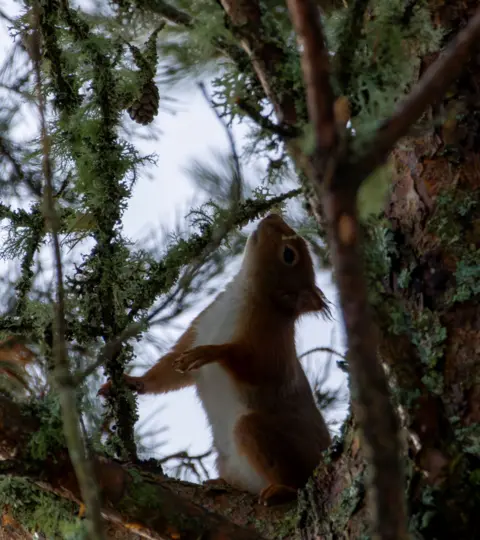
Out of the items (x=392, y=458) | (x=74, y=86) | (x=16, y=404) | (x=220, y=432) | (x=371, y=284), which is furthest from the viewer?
(x=220, y=432)

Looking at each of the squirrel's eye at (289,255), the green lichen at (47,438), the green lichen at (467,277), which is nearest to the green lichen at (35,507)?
the green lichen at (47,438)

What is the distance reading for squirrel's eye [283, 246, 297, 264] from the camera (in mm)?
2514

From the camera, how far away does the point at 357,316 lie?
67 cm

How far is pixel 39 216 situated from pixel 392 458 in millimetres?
1433

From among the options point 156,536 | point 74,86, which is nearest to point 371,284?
point 156,536

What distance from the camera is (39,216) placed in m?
1.94

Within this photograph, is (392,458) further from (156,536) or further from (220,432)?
(220,432)

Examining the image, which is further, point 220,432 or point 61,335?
point 220,432

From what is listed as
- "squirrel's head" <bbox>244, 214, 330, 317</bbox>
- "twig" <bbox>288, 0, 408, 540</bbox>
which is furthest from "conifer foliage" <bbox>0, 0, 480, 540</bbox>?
"squirrel's head" <bbox>244, 214, 330, 317</bbox>

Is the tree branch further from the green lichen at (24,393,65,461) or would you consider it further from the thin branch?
the thin branch

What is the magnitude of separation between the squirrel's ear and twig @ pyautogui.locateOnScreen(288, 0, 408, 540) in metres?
1.87

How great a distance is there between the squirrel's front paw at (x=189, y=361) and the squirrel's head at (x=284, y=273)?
1.67 ft

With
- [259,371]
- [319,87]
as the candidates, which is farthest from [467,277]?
[259,371]

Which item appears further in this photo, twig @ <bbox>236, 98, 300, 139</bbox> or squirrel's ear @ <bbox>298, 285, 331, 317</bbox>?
squirrel's ear @ <bbox>298, 285, 331, 317</bbox>
